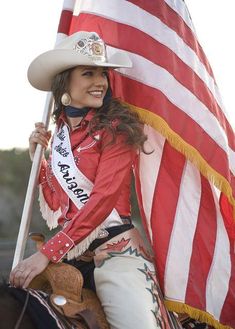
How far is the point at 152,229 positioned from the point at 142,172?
0.39m

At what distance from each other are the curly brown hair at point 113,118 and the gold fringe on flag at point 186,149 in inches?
4.1

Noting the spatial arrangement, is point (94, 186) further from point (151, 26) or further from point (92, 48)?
point (151, 26)

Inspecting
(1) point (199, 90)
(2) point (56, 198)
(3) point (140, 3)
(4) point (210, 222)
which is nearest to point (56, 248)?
(2) point (56, 198)

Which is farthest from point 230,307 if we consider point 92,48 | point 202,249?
point 92,48

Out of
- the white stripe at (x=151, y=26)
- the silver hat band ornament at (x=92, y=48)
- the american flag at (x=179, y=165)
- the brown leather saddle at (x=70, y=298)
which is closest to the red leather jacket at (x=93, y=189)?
the brown leather saddle at (x=70, y=298)

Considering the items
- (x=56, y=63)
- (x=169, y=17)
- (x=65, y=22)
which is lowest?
(x=56, y=63)

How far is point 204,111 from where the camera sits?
16.1ft

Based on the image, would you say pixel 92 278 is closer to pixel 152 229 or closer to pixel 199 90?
pixel 152 229

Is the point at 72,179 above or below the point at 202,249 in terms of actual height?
above

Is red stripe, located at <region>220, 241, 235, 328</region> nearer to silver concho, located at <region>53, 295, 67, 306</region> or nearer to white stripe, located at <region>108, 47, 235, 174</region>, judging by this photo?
white stripe, located at <region>108, 47, 235, 174</region>

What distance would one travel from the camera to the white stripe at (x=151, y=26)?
16.3 feet

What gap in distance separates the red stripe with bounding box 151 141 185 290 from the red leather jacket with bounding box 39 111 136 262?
0.40m

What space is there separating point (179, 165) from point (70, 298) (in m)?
1.43

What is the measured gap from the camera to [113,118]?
4.27m
